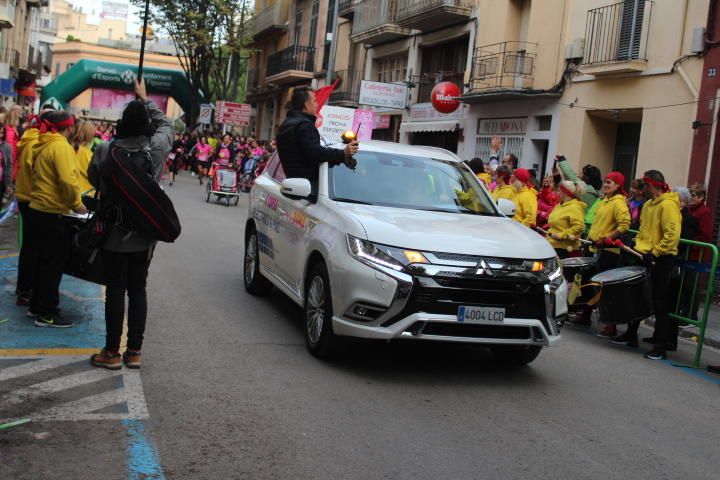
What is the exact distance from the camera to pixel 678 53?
1717 cm

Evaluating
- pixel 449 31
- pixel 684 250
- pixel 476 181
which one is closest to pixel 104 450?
pixel 476 181

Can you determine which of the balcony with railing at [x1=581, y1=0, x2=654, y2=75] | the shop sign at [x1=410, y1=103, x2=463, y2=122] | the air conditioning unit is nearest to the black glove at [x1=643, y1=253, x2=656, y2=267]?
the balcony with railing at [x1=581, y1=0, x2=654, y2=75]

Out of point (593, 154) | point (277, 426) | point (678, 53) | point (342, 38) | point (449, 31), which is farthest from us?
point (342, 38)

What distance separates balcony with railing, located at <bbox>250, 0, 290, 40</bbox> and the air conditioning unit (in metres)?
28.4

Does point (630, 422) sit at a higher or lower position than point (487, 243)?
lower

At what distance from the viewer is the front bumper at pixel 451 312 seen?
6262 mm

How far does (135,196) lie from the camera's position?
241 inches

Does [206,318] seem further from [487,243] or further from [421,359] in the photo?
[487,243]

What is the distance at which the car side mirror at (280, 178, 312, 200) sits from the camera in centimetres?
747

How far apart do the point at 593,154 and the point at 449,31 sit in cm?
901

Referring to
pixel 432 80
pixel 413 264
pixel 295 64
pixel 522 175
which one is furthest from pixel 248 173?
pixel 413 264

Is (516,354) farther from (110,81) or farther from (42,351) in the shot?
(110,81)

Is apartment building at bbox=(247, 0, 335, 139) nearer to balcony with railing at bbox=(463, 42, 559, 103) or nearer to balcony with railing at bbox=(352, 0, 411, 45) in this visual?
balcony with railing at bbox=(352, 0, 411, 45)

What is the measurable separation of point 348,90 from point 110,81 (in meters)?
15.9
